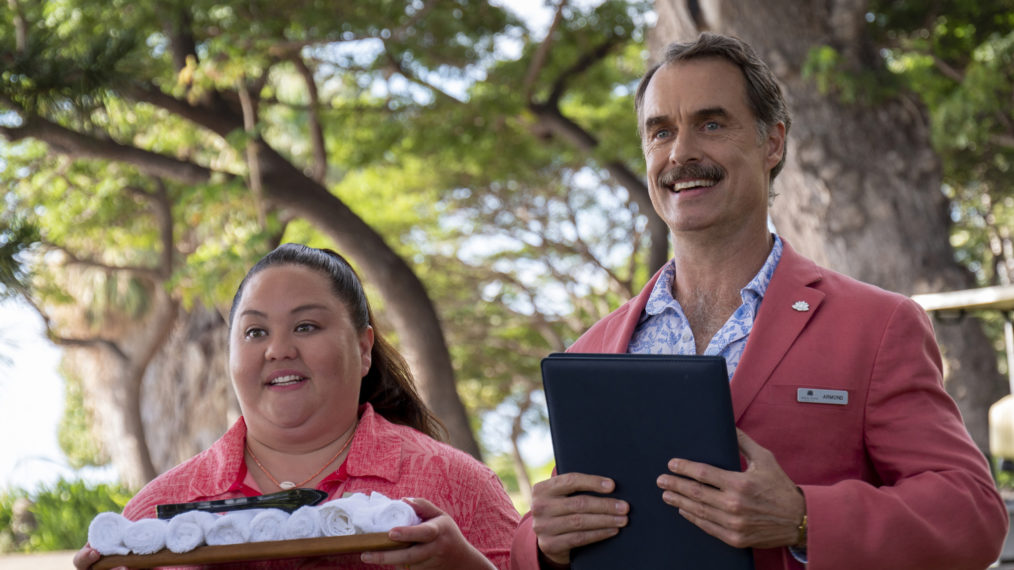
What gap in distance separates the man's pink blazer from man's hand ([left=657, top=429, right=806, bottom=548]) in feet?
0.18

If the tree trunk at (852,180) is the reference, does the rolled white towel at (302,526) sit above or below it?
below

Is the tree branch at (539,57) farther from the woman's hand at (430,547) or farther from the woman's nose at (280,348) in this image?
the woman's hand at (430,547)

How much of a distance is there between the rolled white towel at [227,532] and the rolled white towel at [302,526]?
81 mm

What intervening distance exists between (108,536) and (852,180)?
5.92 meters

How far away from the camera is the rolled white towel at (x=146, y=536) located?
7.05 ft

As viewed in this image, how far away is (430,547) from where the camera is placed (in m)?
2.19

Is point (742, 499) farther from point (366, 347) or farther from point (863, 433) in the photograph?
point (366, 347)

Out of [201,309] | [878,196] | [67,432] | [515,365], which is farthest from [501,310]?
[67,432]

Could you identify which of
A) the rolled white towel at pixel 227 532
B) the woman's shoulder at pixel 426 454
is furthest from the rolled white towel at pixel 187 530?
the woman's shoulder at pixel 426 454

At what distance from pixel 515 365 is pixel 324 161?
8356 millimetres

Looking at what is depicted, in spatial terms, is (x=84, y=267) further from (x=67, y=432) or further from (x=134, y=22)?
Result: (x=67, y=432)

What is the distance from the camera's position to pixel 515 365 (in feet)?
65.5

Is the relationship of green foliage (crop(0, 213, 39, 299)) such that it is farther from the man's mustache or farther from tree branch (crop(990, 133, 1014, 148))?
tree branch (crop(990, 133, 1014, 148))

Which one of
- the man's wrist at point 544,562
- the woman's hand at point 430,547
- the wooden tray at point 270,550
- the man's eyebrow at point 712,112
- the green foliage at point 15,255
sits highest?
the green foliage at point 15,255
